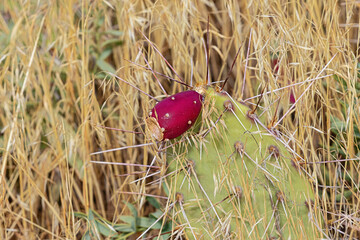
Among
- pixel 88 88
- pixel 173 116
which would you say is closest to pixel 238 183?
pixel 173 116

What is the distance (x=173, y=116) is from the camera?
83cm

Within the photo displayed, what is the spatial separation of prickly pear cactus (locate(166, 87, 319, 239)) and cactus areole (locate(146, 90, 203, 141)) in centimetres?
4

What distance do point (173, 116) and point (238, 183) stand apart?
0.19 metres

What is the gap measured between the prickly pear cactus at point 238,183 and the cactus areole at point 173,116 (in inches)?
1.4

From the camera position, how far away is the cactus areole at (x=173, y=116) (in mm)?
827

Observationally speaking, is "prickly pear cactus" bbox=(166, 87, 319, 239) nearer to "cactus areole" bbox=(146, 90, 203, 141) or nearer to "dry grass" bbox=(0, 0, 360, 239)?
"cactus areole" bbox=(146, 90, 203, 141)

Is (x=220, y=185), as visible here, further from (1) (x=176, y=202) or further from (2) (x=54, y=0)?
(2) (x=54, y=0)


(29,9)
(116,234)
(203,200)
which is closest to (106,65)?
(29,9)

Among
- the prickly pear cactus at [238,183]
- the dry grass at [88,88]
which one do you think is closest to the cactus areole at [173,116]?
the prickly pear cactus at [238,183]

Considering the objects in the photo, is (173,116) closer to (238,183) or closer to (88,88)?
(238,183)

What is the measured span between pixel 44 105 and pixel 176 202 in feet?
1.70

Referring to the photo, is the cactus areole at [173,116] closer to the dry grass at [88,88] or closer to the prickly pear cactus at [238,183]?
the prickly pear cactus at [238,183]

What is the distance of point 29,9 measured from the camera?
1373mm

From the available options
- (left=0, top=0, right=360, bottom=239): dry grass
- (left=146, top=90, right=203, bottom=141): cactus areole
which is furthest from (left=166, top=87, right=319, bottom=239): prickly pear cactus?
(left=0, top=0, right=360, bottom=239): dry grass
